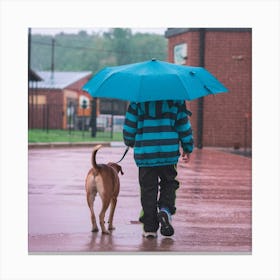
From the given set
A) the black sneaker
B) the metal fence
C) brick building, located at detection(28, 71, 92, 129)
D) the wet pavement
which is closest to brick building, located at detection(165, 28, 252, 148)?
the wet pavement

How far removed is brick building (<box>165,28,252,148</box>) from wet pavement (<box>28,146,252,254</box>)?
227 inches

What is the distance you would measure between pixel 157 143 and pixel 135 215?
81.1 inches

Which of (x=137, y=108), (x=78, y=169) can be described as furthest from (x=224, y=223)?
(x=78, y=169)

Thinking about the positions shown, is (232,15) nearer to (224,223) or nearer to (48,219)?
(224,223)

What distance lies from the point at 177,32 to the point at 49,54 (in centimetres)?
1735

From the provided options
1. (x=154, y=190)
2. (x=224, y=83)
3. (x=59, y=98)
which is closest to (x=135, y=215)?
(x=154, y=190)

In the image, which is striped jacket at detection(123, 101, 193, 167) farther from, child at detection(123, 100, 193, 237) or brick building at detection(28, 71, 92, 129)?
brick building at detection(28, 71, 92, 129)

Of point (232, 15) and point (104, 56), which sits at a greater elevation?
point (104, 56)

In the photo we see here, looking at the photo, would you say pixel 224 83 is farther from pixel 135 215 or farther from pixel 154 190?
pixel 154 190

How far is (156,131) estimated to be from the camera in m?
6.64

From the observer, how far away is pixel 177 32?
945 inches

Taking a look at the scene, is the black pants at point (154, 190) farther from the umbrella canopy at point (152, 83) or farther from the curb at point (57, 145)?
the curb at point (57, 145)

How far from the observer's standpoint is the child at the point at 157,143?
6641 mm

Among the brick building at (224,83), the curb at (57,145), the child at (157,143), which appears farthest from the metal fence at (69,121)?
the child at (157,143)
